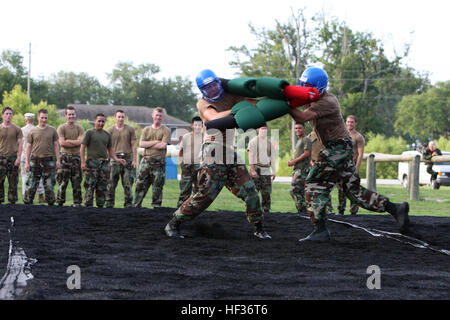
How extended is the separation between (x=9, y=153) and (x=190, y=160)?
12.5ft

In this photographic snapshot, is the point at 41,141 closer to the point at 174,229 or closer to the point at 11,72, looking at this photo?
the point at 174,229

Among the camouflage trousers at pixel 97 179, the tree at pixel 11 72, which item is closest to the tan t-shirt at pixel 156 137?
Result: the camouflage trousers at pixel 97 179

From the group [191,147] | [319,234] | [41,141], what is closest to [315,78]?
[319,234]

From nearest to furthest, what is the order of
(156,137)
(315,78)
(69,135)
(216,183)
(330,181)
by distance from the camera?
(315,78)
(216,183)
(330,181)
(156,137)
(69,135)

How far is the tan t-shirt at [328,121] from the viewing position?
7066 mm

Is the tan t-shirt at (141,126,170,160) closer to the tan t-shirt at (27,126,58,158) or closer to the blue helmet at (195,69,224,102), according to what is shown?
the tan t-shirt at (27,126,58,158)

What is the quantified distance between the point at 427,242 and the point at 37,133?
818cm

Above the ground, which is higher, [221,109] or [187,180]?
[221,109]

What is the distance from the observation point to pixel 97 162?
12359mm

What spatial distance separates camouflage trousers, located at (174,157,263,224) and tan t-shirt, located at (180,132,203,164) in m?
5.02

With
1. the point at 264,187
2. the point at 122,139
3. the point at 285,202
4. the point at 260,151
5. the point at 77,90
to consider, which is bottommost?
the point at 285,202

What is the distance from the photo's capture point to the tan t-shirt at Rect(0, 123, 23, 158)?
1297cm

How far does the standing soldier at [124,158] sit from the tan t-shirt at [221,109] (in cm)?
576
